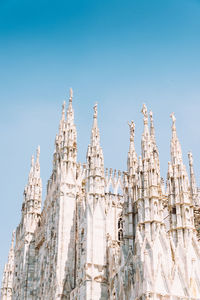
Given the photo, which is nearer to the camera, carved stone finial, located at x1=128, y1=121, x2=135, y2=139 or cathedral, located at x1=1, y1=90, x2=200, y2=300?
cathedral, located at x1=1, y1=90, x2=200, y2=300

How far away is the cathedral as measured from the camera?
92.4ft

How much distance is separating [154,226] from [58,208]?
43.6ft

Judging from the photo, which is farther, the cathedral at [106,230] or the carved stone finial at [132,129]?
the carved stone finial at [132,129]

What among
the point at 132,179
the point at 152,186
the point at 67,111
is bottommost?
the point at 152,186

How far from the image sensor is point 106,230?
36875 millimetres

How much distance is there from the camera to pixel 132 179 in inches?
1387

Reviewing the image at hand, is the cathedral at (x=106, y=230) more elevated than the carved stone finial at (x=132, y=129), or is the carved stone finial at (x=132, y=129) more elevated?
the carved stone finial at (x=132, y=129)

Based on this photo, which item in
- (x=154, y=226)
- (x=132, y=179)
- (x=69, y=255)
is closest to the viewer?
(x=154, y=226)

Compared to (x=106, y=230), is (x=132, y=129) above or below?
above

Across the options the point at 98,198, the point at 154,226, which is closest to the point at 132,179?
the point at 98,198

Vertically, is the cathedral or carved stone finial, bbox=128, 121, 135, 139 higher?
carved stone finial, bbox=128, 121, 135, 139

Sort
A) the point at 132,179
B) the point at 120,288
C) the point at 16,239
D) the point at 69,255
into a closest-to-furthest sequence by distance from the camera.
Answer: the point at 120,288
the point at 132,179
the point at 69,255
the point at 16,239

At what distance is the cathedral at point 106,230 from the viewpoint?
28172mm

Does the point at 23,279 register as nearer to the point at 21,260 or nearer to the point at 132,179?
the point at 21,260
